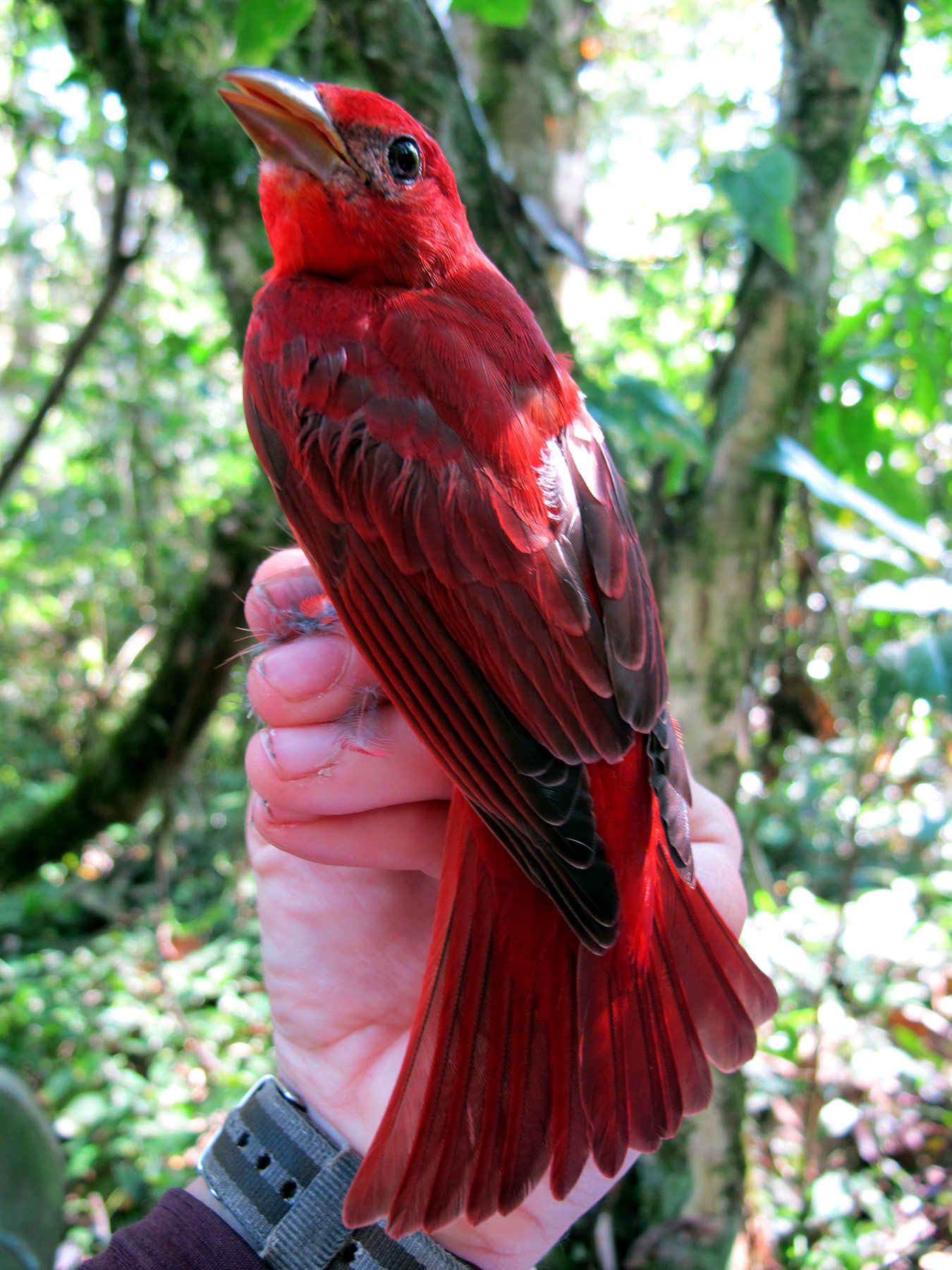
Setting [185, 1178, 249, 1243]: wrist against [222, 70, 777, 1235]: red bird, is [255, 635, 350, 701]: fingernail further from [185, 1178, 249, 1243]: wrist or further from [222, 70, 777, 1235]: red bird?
[185, 1178, 249, 1243]: wrist

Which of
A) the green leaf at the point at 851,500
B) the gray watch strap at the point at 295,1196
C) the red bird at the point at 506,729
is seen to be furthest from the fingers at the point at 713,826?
the green leaf at the point at 851,500

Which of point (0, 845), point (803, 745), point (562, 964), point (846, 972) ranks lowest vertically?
point (803, 745)

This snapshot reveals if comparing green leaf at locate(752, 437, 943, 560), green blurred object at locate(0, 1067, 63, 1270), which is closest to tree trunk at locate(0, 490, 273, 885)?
green blurred object at locate(0, 1067, 63, 1270)

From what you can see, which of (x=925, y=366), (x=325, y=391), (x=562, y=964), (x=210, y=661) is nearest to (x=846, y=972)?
(x=925, y=366)

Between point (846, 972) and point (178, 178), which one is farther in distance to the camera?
point (846, 972)

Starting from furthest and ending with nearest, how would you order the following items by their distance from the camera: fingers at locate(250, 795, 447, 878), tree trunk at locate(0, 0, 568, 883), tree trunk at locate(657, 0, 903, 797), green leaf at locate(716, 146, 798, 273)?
1. tree trunk at locate(657, 0, 903, 797)
2. tree trunk at locate(0, 0, 568, 883)
3. green leaf at locate(716, 146, 798, 273)
4. fingers at locate(250, 795, 447, 878)

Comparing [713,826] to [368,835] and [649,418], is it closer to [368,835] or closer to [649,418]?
[368,835]

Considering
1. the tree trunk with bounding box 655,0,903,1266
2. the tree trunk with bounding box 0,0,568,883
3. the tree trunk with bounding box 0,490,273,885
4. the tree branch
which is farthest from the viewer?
the tree branch

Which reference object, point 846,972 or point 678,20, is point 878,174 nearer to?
point 846,972
